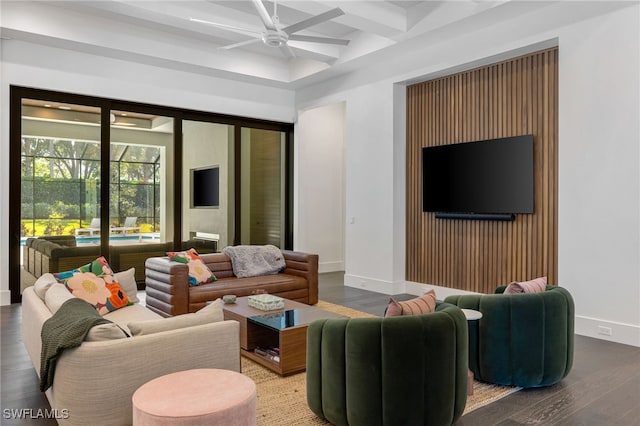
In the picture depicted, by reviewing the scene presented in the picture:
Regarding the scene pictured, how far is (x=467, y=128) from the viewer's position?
590 centimetres

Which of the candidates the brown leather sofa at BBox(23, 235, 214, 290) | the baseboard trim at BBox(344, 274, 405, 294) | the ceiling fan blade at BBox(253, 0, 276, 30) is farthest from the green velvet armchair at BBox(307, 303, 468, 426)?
the brown leather sofa at BBox(23, 235, 214, 290)

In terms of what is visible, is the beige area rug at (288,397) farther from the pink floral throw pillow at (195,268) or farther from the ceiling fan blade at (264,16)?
the ceiling fan blade at (264,16)

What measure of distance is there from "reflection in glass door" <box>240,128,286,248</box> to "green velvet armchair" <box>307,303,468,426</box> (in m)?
5.86

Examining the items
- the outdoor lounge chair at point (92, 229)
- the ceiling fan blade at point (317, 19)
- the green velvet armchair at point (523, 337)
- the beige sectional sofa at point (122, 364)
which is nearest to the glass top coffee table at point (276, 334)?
the beige sectional sofa at point (122, 364)

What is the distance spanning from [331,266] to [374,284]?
219 centimetres

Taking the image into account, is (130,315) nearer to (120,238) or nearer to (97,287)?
(97,287)

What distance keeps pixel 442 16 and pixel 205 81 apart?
391 cm

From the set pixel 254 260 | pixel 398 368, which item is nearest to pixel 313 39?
pixel 254 260

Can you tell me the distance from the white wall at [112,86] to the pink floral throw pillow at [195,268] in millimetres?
2439

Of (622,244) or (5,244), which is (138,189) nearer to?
(5,244)

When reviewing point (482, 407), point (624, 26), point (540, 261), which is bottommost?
point (482, 407)

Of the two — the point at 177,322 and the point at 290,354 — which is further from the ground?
the point at 177,322

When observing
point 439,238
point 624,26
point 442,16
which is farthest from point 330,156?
point 624,26

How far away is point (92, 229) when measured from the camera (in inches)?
254
